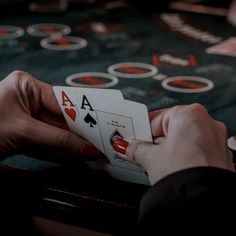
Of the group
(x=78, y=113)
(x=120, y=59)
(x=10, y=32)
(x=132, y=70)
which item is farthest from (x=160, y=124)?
(x=10, y=32)

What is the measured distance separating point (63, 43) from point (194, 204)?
4.49 ft

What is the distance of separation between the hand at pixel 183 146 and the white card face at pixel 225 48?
103cm

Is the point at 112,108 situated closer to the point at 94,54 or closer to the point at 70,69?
the point at 70,69

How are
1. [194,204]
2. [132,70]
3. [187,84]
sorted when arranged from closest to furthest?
[194,204], [187,84], [132,70]

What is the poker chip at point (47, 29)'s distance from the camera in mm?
2297

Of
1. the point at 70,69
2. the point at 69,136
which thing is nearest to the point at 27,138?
the point at 69,136

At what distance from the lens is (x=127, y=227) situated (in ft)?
3.62

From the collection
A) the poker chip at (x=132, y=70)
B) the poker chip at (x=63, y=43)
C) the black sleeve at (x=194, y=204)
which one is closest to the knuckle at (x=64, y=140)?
the black sleeve at (x=194, y=204)

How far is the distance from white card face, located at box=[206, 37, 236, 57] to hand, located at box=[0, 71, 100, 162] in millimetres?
975

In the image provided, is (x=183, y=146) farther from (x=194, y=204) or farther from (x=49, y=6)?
(x=49, y=6)

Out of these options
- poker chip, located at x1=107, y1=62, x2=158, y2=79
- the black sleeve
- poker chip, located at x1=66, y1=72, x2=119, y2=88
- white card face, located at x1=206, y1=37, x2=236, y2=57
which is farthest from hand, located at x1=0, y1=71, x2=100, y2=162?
white card face, located at x1=206, y1=37, x2=236, y2=57

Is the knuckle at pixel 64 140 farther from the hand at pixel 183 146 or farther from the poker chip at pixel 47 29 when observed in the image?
the poker chip at pixel 47 29

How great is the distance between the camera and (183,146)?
1.02m

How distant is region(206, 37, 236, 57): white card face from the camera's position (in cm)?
209
